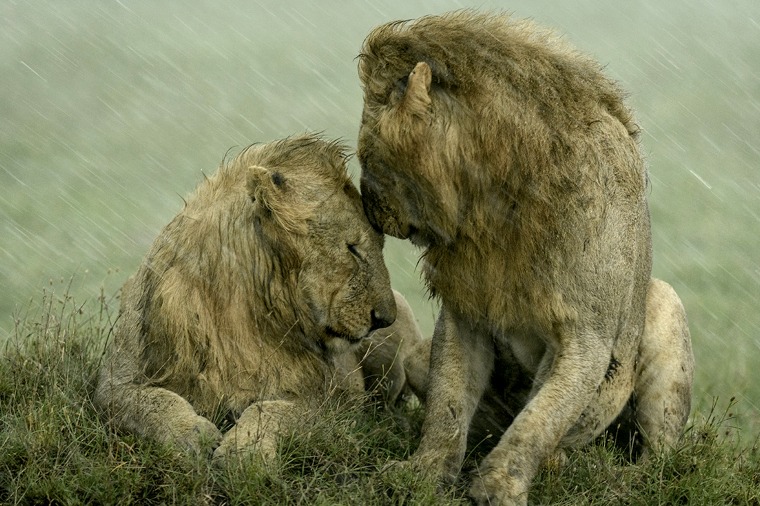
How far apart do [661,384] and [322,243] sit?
1.77m

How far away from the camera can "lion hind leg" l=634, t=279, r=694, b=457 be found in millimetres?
5793

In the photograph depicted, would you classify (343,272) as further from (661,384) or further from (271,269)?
(661,384)

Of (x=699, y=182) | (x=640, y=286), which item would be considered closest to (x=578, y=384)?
(x=640, y=286)

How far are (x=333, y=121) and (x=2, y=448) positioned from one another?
431 inches

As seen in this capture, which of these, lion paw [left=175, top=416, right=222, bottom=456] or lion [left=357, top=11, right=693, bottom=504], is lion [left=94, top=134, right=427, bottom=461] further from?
lion [left=357, top=11, right=693, bottom=504]

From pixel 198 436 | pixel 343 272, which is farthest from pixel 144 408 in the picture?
pixel 343 272

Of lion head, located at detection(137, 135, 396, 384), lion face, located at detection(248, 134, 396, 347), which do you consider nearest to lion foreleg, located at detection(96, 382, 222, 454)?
lion head, located at detection(137, 135, 396, 384)

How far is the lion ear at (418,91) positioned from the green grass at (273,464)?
1.44 metres

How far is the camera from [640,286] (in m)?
5.68

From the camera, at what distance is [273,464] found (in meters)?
5.00

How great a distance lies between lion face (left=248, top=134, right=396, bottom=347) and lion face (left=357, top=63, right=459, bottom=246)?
14 centimetres

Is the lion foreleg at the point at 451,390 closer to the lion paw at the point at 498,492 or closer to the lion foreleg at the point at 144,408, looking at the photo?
the lion paw at the point at 498,492

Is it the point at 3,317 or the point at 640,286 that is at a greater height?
the point at 640,286

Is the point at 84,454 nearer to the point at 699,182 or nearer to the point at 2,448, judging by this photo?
the point at 2,448
